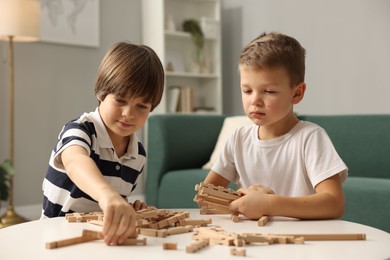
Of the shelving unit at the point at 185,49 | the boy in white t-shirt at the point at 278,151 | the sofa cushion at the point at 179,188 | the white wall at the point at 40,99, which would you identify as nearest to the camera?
the boy in white t-shirt at the point at 278,151

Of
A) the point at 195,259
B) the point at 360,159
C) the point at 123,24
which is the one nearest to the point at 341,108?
the point at 360,159

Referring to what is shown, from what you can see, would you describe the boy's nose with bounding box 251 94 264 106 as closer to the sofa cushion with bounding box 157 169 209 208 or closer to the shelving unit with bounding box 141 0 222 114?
the sofa cushion with bounding box 157 169 209 208

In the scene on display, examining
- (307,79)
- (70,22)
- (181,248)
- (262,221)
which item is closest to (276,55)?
(262,221)

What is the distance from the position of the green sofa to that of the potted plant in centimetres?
153

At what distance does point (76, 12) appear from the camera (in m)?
4.97

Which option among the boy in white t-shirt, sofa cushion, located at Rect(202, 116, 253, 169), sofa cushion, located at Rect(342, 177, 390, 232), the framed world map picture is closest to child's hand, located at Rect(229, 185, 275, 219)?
the boy in white t-shirt

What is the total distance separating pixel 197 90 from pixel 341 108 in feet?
5.57

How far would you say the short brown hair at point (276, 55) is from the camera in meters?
1.40

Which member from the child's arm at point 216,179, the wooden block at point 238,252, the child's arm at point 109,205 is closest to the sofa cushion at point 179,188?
the child's arm at point 216,179

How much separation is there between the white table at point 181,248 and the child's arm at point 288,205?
3.5 inches

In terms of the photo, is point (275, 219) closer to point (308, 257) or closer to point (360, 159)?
point (308, 257)

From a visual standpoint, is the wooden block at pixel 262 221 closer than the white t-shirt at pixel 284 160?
Yes

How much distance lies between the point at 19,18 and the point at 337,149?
2.40m

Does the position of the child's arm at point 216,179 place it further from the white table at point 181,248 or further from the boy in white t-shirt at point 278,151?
the white table at point 181,248
